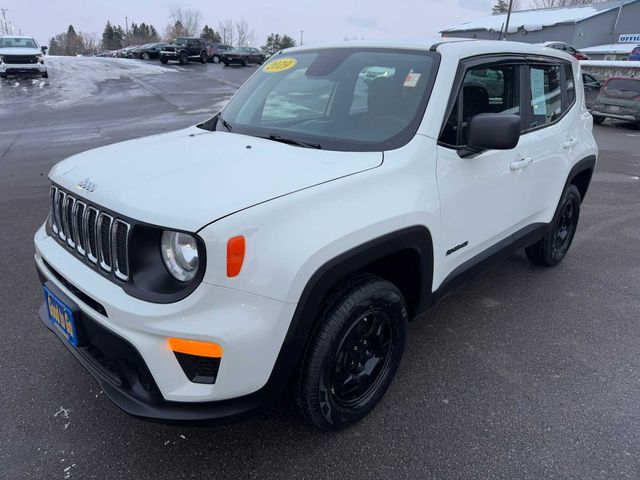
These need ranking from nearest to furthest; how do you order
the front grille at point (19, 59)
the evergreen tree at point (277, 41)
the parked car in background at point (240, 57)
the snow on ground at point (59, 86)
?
the snow on ground at point (59, 86), the front grille at point (19, 59), the parked car in background at point (240, 57), the evergreen tree at point (277, 41)

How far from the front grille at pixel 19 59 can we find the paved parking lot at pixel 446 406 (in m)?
20.2

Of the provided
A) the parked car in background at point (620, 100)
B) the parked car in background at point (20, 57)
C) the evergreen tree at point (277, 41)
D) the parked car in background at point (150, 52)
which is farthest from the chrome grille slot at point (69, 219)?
the evergreen tree at point (277, 41)

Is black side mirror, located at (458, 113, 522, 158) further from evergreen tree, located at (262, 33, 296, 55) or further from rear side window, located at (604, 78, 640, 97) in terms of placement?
evergreen tree, located at (262, 33, 296, 55)

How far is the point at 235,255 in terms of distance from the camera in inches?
70.7

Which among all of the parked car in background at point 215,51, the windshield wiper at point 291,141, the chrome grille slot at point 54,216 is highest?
the parked car in background at point 215,51

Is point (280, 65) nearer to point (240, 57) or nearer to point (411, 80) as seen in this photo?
point (411, 80)

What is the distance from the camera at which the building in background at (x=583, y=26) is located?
3872 cm

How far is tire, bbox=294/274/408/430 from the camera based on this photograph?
2.16 metres

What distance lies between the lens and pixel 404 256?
8.43ft

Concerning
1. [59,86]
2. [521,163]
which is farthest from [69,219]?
[59,86]

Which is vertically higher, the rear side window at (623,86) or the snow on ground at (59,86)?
the rear side window at (623,86)

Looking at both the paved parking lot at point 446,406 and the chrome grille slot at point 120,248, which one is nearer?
the chrome grille slot at point 120,248

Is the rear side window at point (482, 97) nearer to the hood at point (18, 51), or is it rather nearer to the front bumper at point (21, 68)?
the hood at point (18, 51)

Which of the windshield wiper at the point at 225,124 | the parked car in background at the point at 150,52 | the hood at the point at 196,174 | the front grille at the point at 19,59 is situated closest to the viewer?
the hood at the point at 196,174
